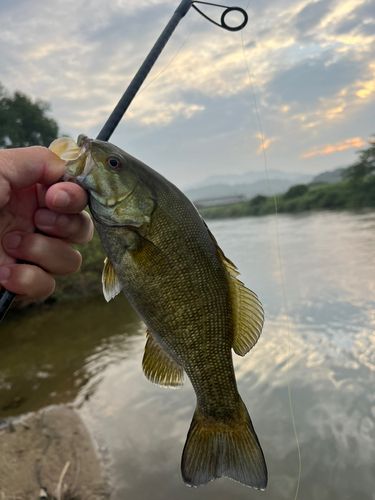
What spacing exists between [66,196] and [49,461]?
5.02 m

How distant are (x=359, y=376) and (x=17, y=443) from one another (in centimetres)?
700

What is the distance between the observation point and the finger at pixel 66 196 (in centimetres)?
157

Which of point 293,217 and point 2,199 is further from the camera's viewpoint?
point 293,217

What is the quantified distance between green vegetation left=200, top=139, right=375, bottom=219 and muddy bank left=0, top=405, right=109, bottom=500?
22.5 m

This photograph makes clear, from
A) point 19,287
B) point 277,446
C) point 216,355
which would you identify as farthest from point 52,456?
point 216,355

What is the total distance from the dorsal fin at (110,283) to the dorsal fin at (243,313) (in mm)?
510

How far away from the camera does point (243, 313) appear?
164 centimetres

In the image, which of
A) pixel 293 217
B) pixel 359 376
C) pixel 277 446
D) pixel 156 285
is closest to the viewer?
pixel 156 285

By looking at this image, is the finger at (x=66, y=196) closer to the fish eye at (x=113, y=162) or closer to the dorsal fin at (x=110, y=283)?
the fish eye at (x=113, y=162)

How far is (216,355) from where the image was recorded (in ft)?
5.37

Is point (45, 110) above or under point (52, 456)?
above

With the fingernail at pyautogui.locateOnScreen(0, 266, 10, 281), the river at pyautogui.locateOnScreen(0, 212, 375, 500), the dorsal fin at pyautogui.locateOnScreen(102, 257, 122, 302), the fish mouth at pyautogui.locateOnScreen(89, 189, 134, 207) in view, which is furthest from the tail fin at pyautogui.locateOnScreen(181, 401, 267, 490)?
the river at pyautogui.locateOnScreen(0, 212, 375, 500)

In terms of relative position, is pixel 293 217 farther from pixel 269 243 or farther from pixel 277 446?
pixel 277 446

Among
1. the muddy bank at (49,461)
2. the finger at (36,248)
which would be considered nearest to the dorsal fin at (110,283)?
the finger at (36,248)
